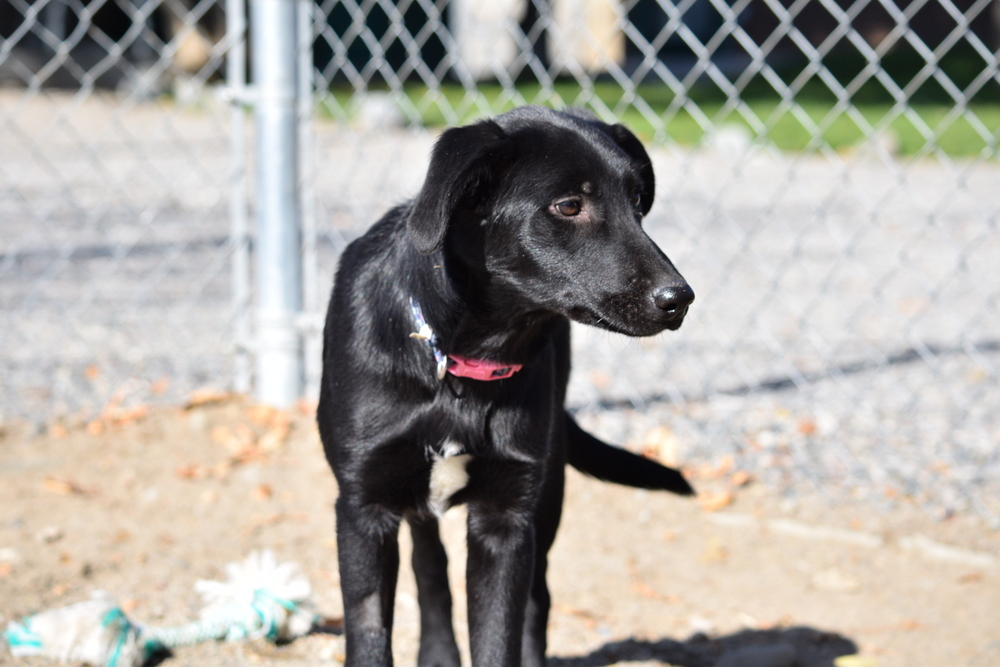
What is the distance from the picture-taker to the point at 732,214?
775 centimetres

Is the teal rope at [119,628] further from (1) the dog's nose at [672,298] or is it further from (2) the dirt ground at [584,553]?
(1) the dog's nose at [672,298]

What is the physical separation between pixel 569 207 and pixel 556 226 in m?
0.04

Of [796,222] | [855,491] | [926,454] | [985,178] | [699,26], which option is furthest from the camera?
[699,26]

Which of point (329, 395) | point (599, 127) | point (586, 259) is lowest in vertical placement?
point (329, 395)

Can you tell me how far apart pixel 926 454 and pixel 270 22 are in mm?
2643

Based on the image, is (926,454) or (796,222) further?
(796,222)

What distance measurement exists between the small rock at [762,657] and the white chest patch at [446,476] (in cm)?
87

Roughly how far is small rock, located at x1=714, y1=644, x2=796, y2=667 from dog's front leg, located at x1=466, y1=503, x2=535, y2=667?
0.70 m

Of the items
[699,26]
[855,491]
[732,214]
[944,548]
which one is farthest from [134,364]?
[699,26]

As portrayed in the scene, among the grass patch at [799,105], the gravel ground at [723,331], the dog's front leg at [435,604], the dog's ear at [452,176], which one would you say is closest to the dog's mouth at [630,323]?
the dog's ear at [452,176]

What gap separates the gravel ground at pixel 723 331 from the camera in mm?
3473

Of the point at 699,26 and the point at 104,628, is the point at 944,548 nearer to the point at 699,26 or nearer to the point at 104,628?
the point at 104,628

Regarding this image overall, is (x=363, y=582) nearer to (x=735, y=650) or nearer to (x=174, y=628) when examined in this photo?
(x=174, y=628)

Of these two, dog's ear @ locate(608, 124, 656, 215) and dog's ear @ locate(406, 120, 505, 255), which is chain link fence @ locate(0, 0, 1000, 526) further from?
dog's ear @ locate(406, 120, 505, 255)
